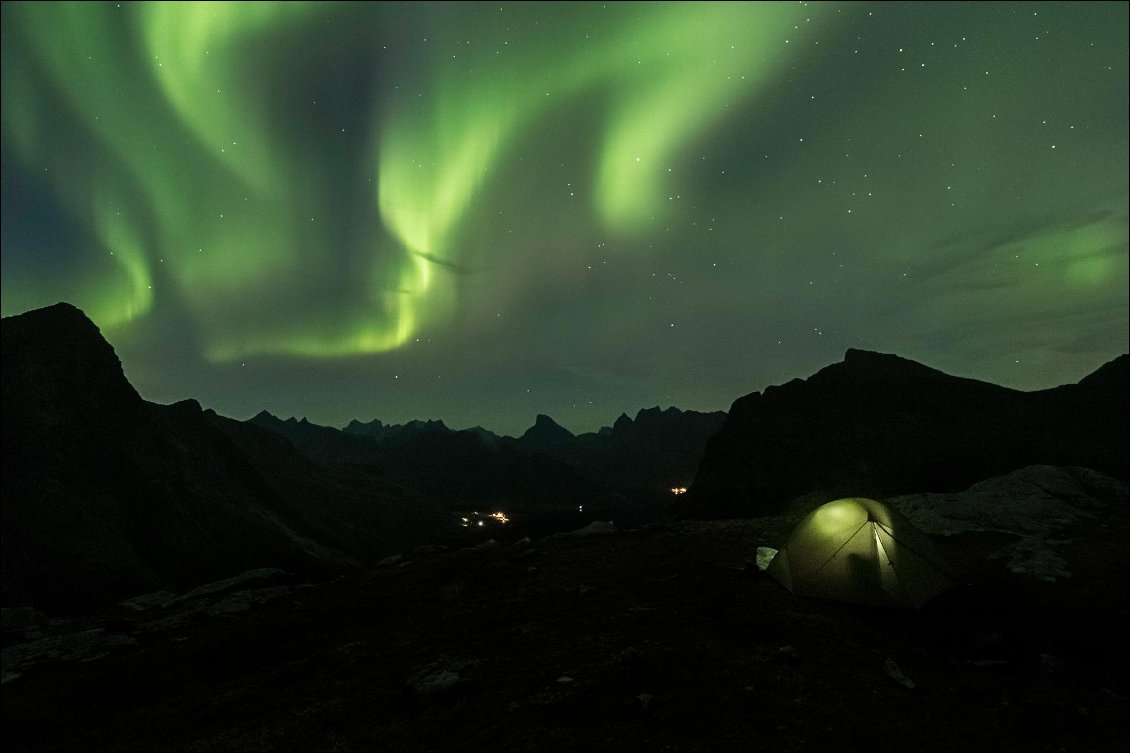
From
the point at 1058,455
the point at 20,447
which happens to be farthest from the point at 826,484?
the point at 20,447

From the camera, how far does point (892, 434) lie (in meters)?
123

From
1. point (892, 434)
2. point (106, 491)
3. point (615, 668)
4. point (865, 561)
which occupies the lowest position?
point (615, 668)

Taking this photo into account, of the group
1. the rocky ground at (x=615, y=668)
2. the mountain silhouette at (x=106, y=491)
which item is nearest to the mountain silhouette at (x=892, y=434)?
the mountain silhouette at (x=106, y=491)

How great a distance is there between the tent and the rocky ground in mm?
455

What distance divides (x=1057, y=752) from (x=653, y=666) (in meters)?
6.14

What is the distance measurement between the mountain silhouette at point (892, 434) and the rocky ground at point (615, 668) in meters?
105

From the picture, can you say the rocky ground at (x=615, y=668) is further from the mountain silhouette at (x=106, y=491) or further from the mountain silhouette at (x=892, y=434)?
the mountain silhouette at (x=892, y=434)

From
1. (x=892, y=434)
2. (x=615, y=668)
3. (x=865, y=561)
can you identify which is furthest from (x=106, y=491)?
(x=892, y=434)

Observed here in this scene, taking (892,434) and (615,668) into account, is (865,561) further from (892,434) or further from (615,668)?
(892,434)

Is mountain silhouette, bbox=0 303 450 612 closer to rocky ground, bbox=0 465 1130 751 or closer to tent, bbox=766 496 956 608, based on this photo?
rocky ground, bbox=0 465 1130 751

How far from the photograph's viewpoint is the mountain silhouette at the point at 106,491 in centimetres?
4406

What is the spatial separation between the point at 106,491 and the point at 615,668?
69.1 m

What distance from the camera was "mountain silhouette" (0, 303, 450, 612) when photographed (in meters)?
44.1

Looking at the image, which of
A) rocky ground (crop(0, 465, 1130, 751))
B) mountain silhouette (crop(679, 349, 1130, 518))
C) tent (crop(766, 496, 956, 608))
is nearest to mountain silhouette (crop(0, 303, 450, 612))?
rocky ground (crop(0, 465, 1130, 751))
